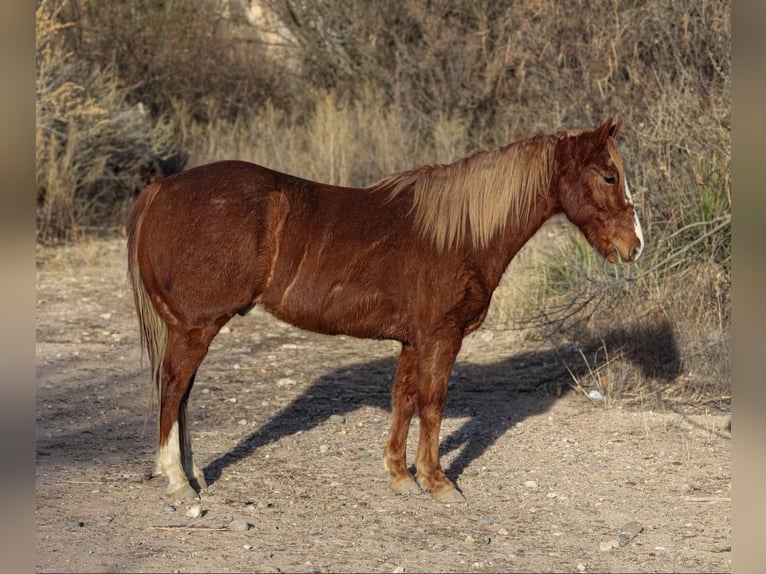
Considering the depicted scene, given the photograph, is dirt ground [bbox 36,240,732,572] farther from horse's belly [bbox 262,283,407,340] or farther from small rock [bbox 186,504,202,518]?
horse's belly [bbox 262,283,407,340]

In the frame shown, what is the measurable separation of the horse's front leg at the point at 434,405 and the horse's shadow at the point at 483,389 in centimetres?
61

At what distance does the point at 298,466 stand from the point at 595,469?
1832 millimetres

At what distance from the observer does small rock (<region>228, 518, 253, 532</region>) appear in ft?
15.0

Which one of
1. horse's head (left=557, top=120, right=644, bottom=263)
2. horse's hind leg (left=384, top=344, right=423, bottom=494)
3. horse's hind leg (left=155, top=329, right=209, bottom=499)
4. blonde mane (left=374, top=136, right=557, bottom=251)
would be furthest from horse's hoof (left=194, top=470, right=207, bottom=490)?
horse's head (left=557, top=120, right=644, bottom=263)

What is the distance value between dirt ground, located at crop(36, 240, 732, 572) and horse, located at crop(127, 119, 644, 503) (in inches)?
15.8

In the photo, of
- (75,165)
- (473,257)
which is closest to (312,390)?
(473,257)

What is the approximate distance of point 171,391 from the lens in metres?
4.96

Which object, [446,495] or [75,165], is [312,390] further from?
[75,165]

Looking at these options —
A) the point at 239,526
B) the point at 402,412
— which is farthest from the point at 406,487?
the point at 239,526

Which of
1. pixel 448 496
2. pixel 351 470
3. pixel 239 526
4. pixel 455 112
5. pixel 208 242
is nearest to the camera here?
pixel 239 526

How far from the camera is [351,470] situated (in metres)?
5.65

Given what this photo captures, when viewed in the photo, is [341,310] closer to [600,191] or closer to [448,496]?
[448,496]

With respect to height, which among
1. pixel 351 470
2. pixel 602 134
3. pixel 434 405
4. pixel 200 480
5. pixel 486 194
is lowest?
pixel 351 470

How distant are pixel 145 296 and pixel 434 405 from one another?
167 centimetres
